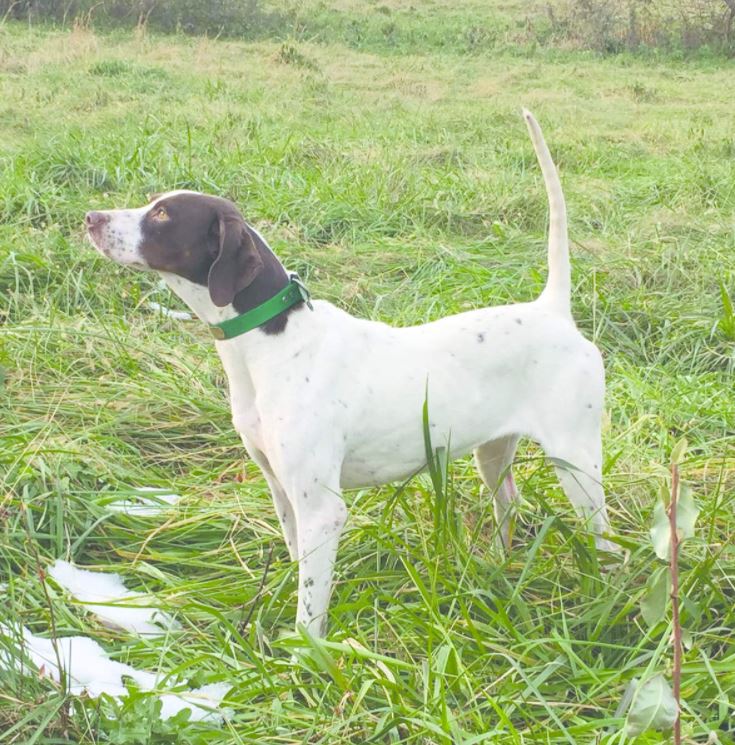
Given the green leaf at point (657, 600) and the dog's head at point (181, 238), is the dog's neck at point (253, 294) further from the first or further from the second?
the green leaf at point (657, 600)

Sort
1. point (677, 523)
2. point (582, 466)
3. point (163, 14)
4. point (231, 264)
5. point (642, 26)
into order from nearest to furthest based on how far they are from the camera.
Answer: point (677, 523) → point (231, 264) → point (582, 466) → point (163, 14) → point (642, 26)

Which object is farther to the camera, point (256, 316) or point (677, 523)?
point (256, 316)

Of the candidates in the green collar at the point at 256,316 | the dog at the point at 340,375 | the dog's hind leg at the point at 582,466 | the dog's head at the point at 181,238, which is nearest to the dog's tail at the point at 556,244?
the dog at the point at 340,375

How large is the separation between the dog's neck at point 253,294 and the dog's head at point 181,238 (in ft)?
0.09

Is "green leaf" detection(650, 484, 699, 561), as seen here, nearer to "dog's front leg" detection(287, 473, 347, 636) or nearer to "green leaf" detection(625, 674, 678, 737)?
"green leaf" detection(625, 674, 678, 737)

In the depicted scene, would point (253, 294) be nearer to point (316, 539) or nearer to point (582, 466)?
point (316, 539)

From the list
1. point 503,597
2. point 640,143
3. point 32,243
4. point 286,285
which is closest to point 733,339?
point 503,597

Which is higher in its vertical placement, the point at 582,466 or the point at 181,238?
the point at 181,238

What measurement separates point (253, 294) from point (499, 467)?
3.35ft

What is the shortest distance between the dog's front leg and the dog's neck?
1.35 ft

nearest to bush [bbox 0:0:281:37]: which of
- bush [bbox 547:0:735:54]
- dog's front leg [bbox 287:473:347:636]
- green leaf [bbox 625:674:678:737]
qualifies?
bush [bbox 547:0:735:54]

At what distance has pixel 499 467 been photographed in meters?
3.23

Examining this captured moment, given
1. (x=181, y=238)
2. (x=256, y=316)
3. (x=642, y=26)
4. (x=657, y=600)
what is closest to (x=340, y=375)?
(x=256, y=316)

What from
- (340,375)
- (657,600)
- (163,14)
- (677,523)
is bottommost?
(340,375)
